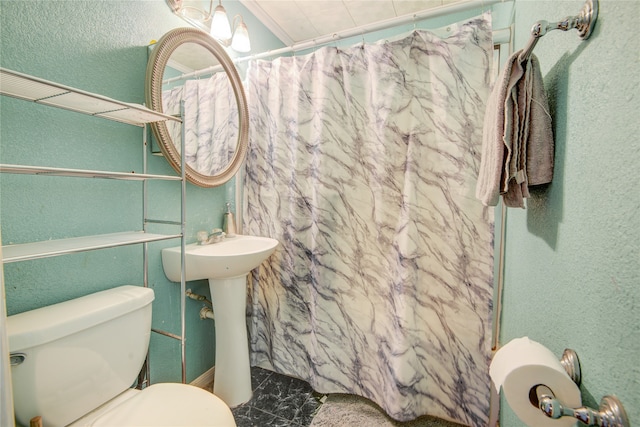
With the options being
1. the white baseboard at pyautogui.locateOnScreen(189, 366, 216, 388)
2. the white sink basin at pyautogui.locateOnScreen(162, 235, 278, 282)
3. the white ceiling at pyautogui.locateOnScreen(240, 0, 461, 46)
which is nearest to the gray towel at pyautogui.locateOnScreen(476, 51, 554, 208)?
the white sink basin at pyautogui.locateOnScreen(162, 235, 278, 282)

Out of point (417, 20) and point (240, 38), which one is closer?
point (417, 20)

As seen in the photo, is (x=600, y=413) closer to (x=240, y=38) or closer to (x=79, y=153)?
(x=79, y=153)

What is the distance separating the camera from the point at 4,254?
75cm

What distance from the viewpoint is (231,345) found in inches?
58.5

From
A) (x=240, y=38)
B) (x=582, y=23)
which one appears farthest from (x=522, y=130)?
(x=240, y=38)

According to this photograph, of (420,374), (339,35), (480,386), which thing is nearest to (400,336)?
(420,374)

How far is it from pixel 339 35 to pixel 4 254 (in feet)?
5.23

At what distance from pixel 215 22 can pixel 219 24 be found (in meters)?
0.02

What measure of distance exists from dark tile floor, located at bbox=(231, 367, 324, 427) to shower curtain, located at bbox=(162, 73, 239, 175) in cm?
128

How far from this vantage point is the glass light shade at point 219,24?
147 cm

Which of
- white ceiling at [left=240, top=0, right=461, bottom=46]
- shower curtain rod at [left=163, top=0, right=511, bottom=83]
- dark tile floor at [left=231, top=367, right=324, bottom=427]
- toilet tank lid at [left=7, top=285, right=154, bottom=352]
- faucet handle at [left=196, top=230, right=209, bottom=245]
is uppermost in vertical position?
white ceiling at [left=240, top=0, right=461, bottom=46]

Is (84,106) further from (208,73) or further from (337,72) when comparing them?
(337,72)

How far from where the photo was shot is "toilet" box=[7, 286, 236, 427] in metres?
0.75

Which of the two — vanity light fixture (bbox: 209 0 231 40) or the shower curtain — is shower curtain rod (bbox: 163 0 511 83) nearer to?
the shower curtain
